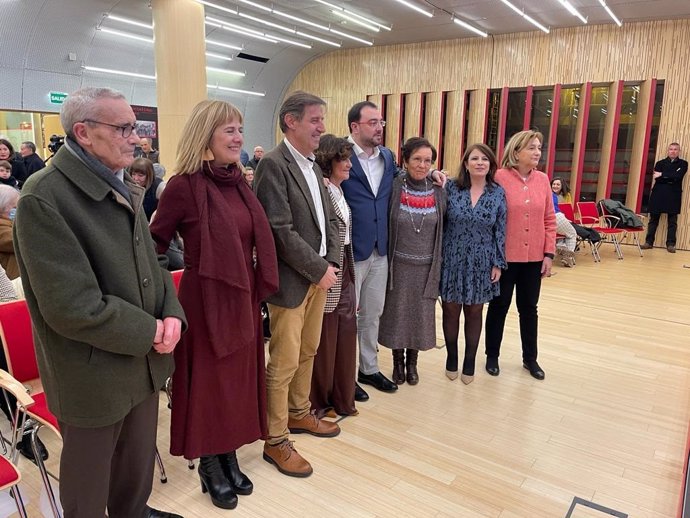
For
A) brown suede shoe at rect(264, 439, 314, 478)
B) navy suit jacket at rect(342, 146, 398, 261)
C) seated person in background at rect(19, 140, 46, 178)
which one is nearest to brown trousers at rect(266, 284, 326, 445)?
brown suede shoe at rect(264, 439, 314, 478)

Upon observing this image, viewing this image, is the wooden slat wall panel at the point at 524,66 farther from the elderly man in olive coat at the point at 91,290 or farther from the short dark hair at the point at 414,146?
the elderly man in olive coat at the point at 91,290

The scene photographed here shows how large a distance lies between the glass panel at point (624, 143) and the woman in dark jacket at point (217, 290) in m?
10.5

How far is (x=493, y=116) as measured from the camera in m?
12.3

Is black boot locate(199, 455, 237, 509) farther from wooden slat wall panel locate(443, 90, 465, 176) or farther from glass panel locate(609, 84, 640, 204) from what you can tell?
wooden slat wall panel locate(443, 90, 465, 176)

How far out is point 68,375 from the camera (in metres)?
1.67

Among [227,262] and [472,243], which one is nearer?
[227,262]

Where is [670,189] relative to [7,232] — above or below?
above

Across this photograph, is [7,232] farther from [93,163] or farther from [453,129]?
[453,129]

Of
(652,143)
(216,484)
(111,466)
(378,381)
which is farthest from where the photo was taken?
(652,143)

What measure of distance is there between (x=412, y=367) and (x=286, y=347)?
1460 millimetres

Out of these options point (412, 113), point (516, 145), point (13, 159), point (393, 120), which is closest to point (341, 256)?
point (516, 145)

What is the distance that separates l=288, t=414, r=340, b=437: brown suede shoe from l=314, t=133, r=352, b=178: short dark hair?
4.67 ft

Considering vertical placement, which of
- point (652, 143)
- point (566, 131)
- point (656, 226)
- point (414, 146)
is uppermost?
point (566, 131)

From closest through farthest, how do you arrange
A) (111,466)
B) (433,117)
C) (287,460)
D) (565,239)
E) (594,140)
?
(111,466) < (287,460) < (565,239) < (594,140) < (433,117)
